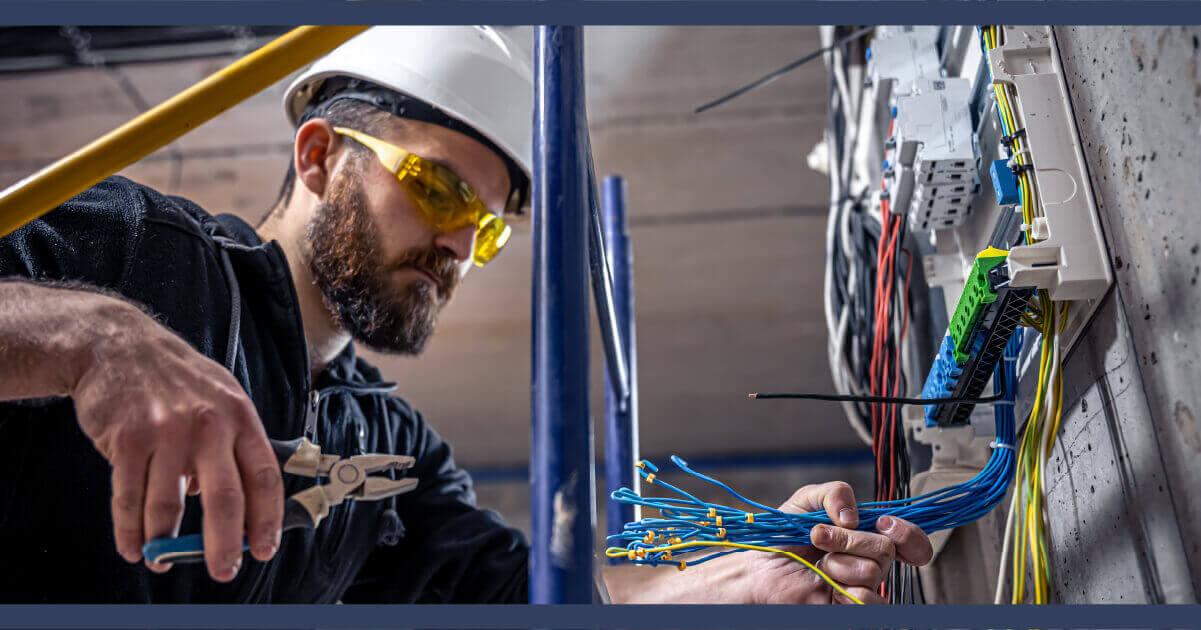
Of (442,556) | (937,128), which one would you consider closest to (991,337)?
(937,128)

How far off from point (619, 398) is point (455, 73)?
0.70 m

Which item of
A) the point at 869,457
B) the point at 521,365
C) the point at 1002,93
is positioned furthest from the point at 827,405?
the point at 1002,93

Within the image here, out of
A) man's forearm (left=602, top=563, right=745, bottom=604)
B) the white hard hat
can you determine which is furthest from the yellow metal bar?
the white hard hat

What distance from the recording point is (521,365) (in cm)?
353

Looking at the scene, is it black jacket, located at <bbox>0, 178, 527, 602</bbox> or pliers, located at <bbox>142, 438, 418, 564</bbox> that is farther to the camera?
black jacket, located at <bbox>0, 178, 527, 602</bbox>

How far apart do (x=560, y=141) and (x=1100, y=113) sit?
1.52 ft

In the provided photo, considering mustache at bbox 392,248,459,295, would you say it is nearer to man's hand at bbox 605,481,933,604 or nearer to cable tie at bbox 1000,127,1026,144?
man's hand at bbox 605,481,933,604

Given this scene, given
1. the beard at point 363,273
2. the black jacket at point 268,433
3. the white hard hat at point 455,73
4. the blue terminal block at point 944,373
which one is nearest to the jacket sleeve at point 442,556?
the black jacket at point 268,433

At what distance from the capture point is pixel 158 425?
54 centimetres

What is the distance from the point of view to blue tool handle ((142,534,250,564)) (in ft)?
1.77

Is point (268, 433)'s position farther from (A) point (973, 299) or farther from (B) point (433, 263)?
(A) point (973, 299)

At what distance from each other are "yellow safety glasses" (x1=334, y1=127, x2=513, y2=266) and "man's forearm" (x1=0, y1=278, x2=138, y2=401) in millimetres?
688

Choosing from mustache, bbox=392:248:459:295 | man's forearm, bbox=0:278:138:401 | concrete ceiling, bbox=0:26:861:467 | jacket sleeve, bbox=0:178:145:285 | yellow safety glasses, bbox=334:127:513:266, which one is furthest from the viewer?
concrete ceiling, bbox=0:26:861:467

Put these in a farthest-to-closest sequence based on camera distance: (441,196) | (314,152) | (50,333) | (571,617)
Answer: (314,152)
(441,196)
(50,333)
(571,617)
